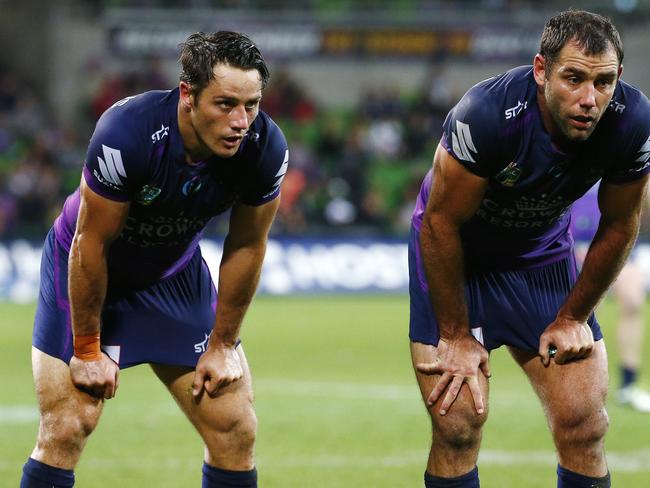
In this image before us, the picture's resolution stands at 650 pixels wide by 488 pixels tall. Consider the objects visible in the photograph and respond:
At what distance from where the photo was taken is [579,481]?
16.1 ft

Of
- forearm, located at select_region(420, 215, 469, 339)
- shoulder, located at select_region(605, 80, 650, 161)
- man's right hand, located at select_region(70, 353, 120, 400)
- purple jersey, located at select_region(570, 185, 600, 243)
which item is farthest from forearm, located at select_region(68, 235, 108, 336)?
purple jersey, located at select_region(570, 185, 600, 243)

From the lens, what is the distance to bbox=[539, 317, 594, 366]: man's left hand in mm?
4902

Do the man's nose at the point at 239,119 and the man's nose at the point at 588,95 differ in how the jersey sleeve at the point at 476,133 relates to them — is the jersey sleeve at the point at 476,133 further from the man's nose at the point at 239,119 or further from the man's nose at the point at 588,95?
the man's nose at the point at 239,119

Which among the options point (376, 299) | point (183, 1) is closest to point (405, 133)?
point (183, 1)

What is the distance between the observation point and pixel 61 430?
15.8ft

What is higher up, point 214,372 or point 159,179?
point 159,179

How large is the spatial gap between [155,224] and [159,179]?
28 cm

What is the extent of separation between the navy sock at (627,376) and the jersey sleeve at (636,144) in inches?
190

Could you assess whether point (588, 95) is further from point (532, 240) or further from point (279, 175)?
point (279, 175)

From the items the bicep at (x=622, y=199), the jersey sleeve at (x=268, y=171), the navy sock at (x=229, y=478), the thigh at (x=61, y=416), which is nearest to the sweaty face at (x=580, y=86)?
the bicep at (x=622, y=199)

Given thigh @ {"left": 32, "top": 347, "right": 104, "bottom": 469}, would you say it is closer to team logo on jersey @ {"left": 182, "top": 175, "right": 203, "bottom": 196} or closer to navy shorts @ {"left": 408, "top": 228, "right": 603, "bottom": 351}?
team logo on jersey @ {"left": 182, "top": 175, "right": 203, "bottom": 196}

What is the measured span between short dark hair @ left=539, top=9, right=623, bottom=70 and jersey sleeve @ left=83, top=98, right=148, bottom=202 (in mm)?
1595

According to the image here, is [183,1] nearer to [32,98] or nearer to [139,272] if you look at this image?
[32,98]

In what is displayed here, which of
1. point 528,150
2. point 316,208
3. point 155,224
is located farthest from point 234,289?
point 316,208
